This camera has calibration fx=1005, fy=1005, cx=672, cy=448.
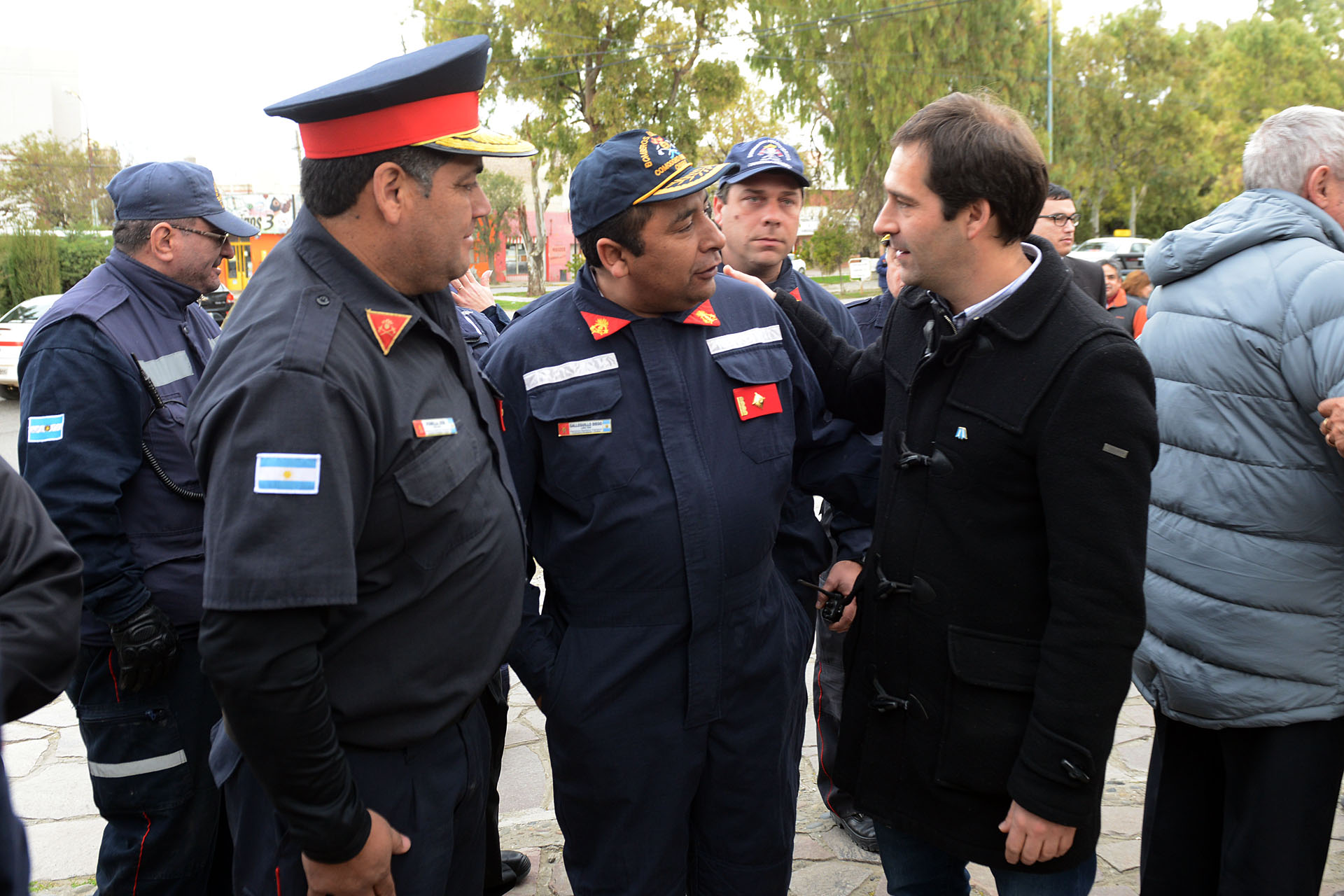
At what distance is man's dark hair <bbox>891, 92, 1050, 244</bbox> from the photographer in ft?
6.55

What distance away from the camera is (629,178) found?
237cm

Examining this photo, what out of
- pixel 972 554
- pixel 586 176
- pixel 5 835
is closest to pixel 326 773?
pixel 5 835

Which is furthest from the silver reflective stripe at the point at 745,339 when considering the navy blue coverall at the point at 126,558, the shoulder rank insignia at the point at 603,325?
the navy blue coverall at the point at 126,558

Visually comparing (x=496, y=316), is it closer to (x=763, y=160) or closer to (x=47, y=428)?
(x=763, y=160)

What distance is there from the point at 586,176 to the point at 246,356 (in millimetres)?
1037

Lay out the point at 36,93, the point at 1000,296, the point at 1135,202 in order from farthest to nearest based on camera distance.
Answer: the point at 36,93
the point at 1135,202
the point at 1000,296

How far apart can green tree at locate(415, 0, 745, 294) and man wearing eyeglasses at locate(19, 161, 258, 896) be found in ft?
83.0

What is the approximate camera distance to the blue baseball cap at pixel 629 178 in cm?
237

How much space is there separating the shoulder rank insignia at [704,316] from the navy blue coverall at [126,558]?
154 cm

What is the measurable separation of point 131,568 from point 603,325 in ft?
4.90

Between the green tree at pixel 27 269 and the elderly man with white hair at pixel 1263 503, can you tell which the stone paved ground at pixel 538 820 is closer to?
the elderly man with white hair at pixel 1263 503

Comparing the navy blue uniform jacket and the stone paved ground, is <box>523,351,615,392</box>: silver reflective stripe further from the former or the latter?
the stone paved ground

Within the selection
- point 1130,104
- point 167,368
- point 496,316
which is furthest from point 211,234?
point 1130,104

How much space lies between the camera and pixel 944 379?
2107 millimetres
